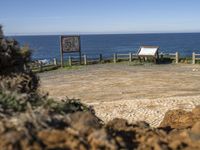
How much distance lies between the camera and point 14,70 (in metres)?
8.49

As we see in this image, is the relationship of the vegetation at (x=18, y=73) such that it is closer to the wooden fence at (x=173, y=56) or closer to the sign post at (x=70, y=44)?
the wooden fence at (x=173, y=56)

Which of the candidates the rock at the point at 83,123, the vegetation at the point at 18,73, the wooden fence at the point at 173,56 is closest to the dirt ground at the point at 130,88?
the wooden fence at the point at 173,56

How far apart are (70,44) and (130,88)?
671 inches

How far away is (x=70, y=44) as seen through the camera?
40906 mm

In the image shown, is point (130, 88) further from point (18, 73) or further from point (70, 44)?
point (70, 44)

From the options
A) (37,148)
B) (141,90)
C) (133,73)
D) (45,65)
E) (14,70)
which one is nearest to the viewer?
(37,148)

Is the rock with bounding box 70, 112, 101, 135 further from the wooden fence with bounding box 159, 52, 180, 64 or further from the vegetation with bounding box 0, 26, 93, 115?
the wooden fence with bounding box 159, 52, 180, 64

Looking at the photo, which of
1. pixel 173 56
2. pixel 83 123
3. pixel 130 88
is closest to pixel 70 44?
pixel 173 56

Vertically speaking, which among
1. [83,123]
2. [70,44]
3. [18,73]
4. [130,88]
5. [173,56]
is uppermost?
[18,73]

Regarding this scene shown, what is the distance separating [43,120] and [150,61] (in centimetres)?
3489

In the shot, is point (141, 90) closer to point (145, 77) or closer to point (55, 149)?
point (145, 77)

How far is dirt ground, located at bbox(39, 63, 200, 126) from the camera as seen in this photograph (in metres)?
17.8

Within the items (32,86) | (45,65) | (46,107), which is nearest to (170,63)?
(45,65)

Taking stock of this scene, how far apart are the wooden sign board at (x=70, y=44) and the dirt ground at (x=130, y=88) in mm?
3941
